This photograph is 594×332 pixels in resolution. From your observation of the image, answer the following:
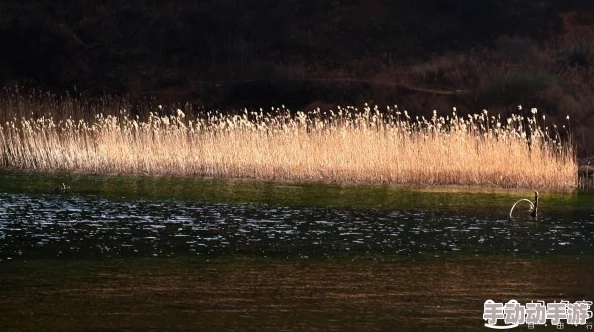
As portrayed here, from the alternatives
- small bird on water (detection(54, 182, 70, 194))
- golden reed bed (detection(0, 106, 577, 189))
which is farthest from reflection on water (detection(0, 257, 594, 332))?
golden reed bed (detection(0, 106, 577, 189))

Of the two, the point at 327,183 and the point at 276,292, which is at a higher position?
the point at 327,183

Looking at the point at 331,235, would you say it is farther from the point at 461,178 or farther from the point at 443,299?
the point at 461,178

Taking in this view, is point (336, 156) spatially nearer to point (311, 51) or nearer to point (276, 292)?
point (276, 292)

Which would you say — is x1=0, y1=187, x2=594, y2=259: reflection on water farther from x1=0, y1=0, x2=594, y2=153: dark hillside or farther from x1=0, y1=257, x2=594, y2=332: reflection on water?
x1=0, y1=0, x2=594, y2=153: dark hillside

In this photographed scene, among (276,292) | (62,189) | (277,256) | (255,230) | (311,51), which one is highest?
(311,51)

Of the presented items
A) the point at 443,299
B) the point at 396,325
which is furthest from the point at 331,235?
the point at 396,325

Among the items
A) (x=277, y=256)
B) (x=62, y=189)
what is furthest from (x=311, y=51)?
(x=277, y=256)

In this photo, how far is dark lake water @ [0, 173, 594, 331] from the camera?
36.6 ft

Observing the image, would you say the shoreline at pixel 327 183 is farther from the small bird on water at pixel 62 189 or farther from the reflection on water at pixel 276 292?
the reflection on water at pixel 276 292

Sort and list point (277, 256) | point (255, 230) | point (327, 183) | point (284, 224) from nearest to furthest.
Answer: point (277, 256), point (255, 230), point (284, 224), point (327, 183)

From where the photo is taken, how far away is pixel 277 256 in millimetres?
14781

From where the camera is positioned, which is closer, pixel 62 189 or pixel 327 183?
pixel 62 189

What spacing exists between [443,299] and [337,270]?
2026 mm

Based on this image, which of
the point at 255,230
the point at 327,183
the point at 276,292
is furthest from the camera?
the point at 327,183
